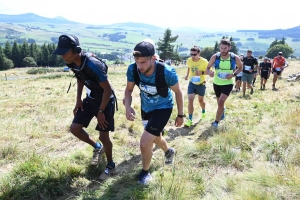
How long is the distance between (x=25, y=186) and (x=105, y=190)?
3.90 ft

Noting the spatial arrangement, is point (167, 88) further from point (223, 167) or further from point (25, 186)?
point (25, 186)

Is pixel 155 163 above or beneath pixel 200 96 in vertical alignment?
beneath

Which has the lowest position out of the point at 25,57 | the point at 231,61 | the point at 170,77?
the point at 25,57

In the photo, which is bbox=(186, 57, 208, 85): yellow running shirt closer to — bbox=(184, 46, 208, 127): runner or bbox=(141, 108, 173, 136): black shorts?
bbox=(184, 46, 208, 127): runner

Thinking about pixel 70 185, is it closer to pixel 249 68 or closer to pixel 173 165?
pixel 173 165

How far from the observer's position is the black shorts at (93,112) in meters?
4.15

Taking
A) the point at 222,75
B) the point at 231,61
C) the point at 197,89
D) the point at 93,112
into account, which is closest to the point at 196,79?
the point at 197,89

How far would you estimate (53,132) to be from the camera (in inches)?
257

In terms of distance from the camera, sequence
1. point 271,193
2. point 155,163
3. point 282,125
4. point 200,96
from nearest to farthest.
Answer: point 271,193 < point 155,163 < point 282,125 < point 200,96

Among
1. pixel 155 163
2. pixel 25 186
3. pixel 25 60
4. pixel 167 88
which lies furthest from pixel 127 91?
pixel 25 60

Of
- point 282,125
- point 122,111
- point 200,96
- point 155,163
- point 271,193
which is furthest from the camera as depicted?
point 122,111

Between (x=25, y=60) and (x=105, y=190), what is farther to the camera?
(x=25, y=60)

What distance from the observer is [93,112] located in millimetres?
4348

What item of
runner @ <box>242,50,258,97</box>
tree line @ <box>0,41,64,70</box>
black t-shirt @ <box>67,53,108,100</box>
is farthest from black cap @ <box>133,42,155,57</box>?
tree line @ <box>0,41,64,70</box>
